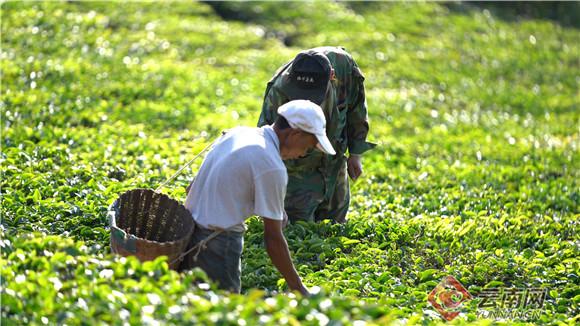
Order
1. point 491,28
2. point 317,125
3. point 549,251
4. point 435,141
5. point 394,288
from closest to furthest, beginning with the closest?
1. point 317,125
2. point 394,288
3. point 549,251
4. point 435,141
5. point 491,28

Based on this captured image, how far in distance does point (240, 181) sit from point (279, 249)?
1.51ft

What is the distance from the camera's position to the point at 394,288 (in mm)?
6492

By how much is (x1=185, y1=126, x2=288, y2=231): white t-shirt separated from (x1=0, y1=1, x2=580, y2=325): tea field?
51cm

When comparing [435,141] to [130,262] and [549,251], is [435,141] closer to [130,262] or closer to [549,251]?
[549,251]

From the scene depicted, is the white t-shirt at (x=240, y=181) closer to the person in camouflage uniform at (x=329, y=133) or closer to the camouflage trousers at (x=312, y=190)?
the person in camouflage uniform at (x=329, y=133)

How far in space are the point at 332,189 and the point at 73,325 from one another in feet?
12.4

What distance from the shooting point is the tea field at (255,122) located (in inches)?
185

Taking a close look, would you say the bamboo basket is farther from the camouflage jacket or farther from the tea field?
the camouflage jacket

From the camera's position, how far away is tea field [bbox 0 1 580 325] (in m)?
4.71

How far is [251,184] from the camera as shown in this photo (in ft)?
17.1

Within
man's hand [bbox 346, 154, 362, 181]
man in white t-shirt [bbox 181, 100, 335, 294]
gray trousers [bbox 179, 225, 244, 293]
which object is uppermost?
man in white t-shirt [bbox 181, 100, 335, 294]

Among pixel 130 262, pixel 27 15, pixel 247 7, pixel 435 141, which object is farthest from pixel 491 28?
pixel 130 262

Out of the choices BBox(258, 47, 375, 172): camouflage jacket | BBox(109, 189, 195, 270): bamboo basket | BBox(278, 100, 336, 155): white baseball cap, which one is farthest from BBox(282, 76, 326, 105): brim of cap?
BBox(278, 100, 336, 155): white baseball cap

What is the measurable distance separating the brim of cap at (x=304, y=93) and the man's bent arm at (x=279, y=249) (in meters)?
1.95
